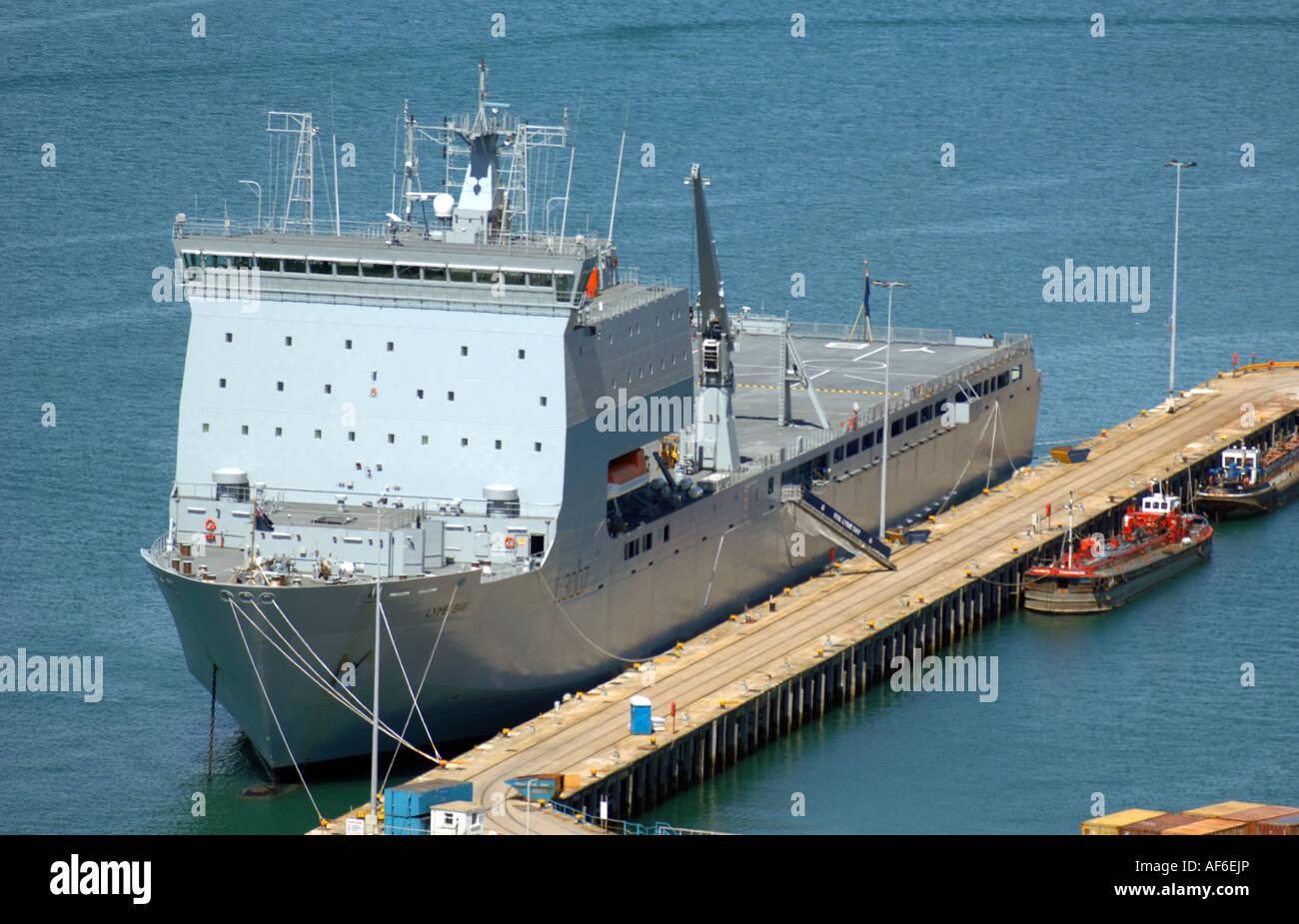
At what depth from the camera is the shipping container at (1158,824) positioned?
5019cm

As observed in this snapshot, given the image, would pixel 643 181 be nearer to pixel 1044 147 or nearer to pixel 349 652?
pixel 1044 147

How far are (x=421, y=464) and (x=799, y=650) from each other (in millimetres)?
12423

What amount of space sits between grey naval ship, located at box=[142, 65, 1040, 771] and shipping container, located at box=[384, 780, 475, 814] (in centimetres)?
451

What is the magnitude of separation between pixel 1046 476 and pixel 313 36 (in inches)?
2475

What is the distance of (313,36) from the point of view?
5325 inches

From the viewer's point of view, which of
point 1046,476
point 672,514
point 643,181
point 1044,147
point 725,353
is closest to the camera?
point 672,514

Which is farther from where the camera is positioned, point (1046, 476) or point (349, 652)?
point (1046, 476)

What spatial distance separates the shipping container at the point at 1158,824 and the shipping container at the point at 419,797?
14093 millimetres

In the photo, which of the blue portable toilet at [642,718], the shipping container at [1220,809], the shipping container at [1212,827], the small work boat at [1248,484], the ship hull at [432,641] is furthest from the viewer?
the small work boat at [1248,484]

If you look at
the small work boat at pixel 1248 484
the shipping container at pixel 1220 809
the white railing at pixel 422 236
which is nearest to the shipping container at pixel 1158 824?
the shipping container at pixel 1220 809

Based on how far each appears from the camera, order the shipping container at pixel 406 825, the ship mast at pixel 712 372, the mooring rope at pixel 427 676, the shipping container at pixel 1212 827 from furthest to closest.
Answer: the ship mast at pixel 712 372
the mooring rope at pixel 427 676
the shipping container at pixel 406 825
the shipping container at pixel 1212 827

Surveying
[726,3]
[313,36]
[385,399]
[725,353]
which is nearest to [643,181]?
[313,36]

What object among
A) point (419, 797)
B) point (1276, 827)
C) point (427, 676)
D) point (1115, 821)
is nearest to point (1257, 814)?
point (1276, 827)

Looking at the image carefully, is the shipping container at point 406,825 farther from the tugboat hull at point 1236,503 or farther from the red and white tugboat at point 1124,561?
the tugboat hull at point 1236,503
